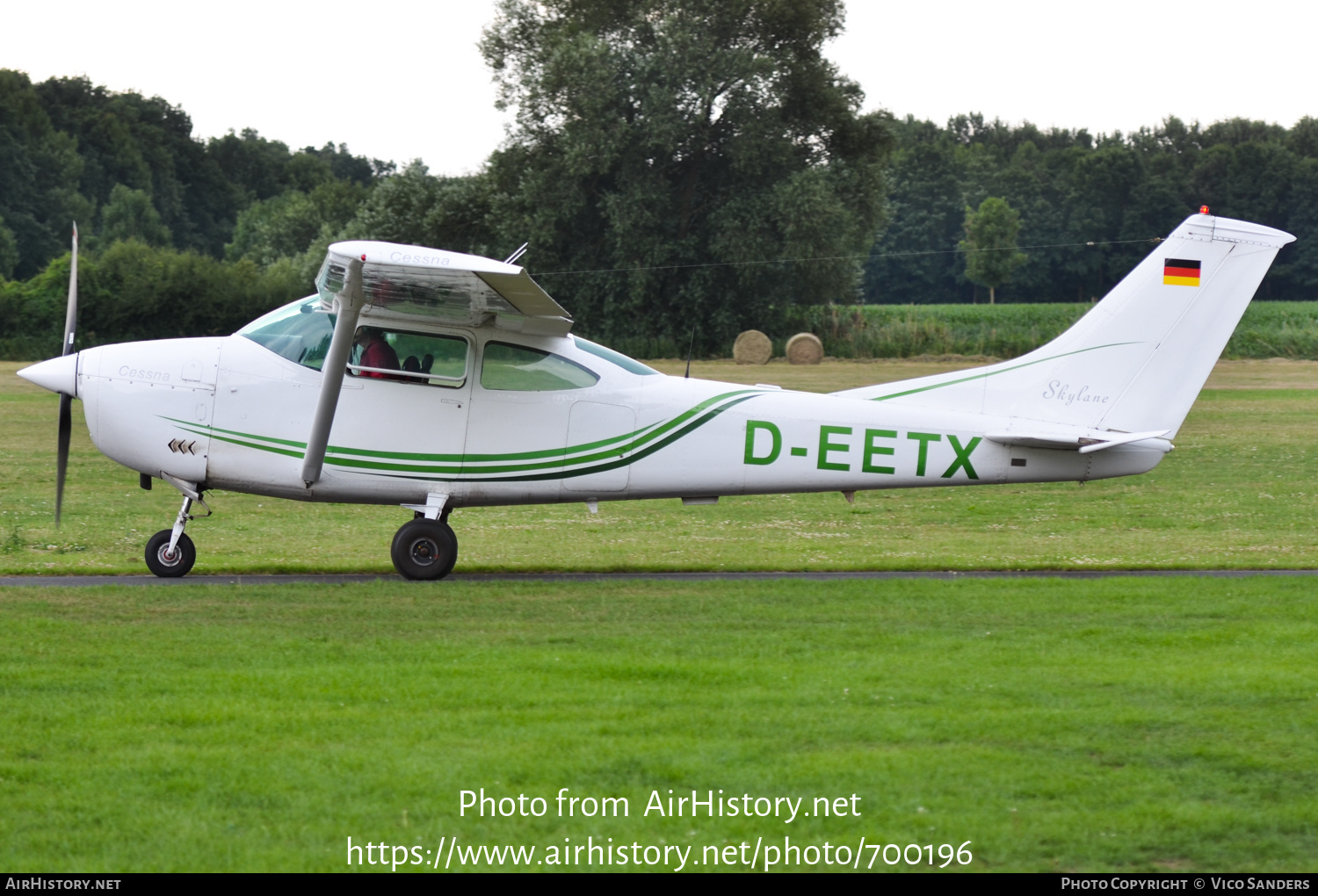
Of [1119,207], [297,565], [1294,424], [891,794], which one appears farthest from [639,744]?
[1119,207]

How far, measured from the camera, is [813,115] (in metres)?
52.6

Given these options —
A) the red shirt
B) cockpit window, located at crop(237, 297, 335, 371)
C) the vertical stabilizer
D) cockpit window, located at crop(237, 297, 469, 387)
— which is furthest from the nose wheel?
the vertical stabilizer

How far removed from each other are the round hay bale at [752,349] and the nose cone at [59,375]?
124ft

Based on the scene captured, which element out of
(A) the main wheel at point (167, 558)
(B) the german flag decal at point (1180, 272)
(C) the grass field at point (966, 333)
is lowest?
(A) the main wheel at point (167, 558)

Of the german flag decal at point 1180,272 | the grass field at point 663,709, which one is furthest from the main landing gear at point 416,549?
the german flag decal at point 1180,272

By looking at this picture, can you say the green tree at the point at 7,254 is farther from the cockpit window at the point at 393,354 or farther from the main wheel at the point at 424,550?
the main wheel at the point at 424,550

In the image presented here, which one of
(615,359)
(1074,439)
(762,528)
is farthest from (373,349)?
(762,528)

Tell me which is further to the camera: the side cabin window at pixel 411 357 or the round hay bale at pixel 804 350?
the round hay bale at pixel 804 350

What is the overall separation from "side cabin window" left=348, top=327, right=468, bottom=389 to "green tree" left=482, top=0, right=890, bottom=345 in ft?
124

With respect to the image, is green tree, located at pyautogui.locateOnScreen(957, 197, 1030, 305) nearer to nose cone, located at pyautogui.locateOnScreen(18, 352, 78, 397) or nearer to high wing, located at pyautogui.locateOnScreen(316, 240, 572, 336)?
high wing, located at pyautogui.locateOnScreen(316, 240, 572, 336)

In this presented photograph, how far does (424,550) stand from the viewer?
1165 centimetres

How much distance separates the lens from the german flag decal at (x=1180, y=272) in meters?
11.5

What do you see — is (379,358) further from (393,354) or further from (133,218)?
(133,218)

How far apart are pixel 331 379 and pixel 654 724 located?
538 centimetres
